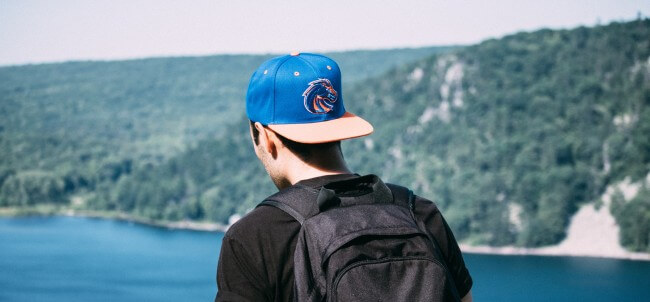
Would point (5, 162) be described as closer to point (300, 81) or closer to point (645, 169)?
point (645, 169)

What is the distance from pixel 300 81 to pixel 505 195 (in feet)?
302

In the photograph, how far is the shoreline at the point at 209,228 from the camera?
7938 cm

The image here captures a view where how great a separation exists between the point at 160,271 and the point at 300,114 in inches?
2818

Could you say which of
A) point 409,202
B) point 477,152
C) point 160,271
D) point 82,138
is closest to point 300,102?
point 409,202

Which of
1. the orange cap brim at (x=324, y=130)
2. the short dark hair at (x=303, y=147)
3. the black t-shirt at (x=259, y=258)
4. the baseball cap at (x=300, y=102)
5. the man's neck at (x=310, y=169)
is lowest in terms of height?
the black t-shirt at (x=259, y=258)

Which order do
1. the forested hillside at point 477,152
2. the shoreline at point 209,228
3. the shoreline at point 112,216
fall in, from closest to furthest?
the shoreline at point 209,228
the forested hillside at point 477,152
the shoreline at point 112,216

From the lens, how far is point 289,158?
206 centimetres

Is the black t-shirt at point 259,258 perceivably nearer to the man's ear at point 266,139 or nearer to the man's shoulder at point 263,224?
the man's shoulder at point 263,224

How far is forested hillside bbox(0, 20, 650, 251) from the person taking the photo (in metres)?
88.2

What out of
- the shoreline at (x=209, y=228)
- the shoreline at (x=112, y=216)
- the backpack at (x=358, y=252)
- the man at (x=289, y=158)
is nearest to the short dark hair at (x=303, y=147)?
the man at (x=289, y=158)

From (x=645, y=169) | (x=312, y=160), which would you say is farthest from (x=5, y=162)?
(x=312, y=160)

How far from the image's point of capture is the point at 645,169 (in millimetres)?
88875

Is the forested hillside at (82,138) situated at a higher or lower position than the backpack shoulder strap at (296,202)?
lower

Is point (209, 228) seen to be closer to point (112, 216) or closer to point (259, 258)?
point (112, 216)
